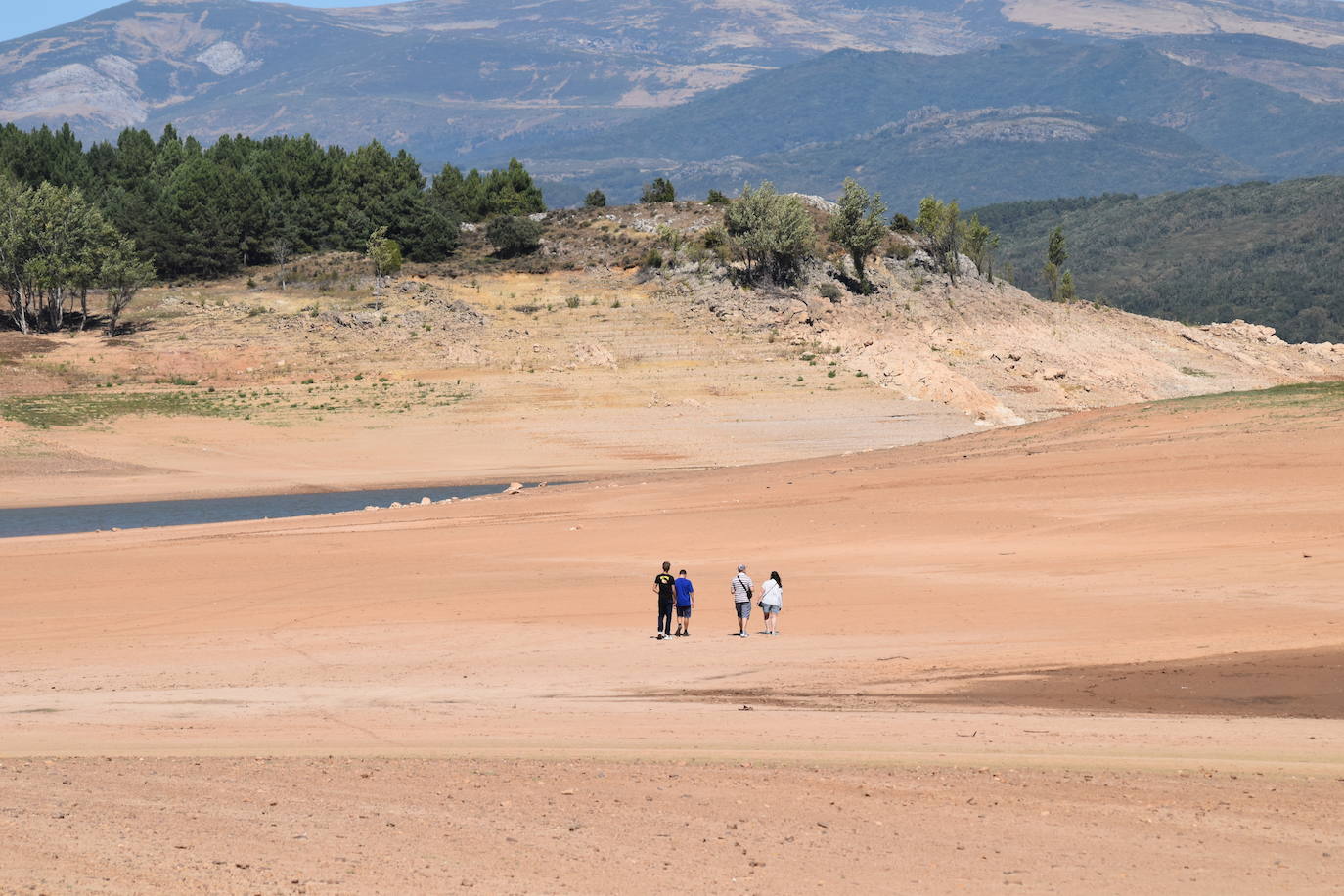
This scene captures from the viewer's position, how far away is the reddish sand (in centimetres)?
1082

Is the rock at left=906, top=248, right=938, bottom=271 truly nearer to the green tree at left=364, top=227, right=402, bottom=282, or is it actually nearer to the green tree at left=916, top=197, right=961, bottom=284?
the green tree at left=916, top=197, right=961, bottom=284

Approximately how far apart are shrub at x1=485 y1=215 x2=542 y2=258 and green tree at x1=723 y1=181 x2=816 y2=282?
11.2 metres

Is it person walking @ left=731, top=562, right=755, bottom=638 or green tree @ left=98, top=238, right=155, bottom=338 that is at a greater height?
green tree @ left=98, top=238, right=155, bottom=338

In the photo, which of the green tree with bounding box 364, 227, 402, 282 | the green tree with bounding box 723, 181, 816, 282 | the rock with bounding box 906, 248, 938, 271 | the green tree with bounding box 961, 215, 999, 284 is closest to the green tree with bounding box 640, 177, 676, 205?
the green tree with bounding box 723, 181, 816, 282

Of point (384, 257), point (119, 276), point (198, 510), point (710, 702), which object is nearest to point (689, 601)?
point (710, 702)

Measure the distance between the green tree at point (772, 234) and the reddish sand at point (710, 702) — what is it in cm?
4089

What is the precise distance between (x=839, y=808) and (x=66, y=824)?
5768 millimetres

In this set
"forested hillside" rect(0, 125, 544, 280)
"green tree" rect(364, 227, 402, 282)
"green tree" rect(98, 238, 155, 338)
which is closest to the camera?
"green tree" rect(98, 238, 155, 338)

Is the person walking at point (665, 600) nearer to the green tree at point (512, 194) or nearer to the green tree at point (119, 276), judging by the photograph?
the green tree at point (119, 276)

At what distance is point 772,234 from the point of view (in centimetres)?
7331

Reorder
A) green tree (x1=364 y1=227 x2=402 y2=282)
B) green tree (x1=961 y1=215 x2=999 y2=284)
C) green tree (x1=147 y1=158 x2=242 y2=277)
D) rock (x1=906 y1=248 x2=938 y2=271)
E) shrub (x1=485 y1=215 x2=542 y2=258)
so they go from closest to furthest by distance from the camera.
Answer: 1. green tree (x1=364 y1=227 x2=402 y2=282)
2. green tree (x1=147 y1=158 x2=242 y2=277)
3. rock (x1=906 y1=248 x2=938 y2=271)
4. shrub (x1=485 y1=215 x2=542 y2=258)
5. green tree (x1=961 y1=215 x2=999 y2=284)

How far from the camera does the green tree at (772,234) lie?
242ft

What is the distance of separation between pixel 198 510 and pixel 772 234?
123ft

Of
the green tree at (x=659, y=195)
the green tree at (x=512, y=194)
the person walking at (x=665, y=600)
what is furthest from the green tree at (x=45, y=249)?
the person walking at (x=665, y=600)
